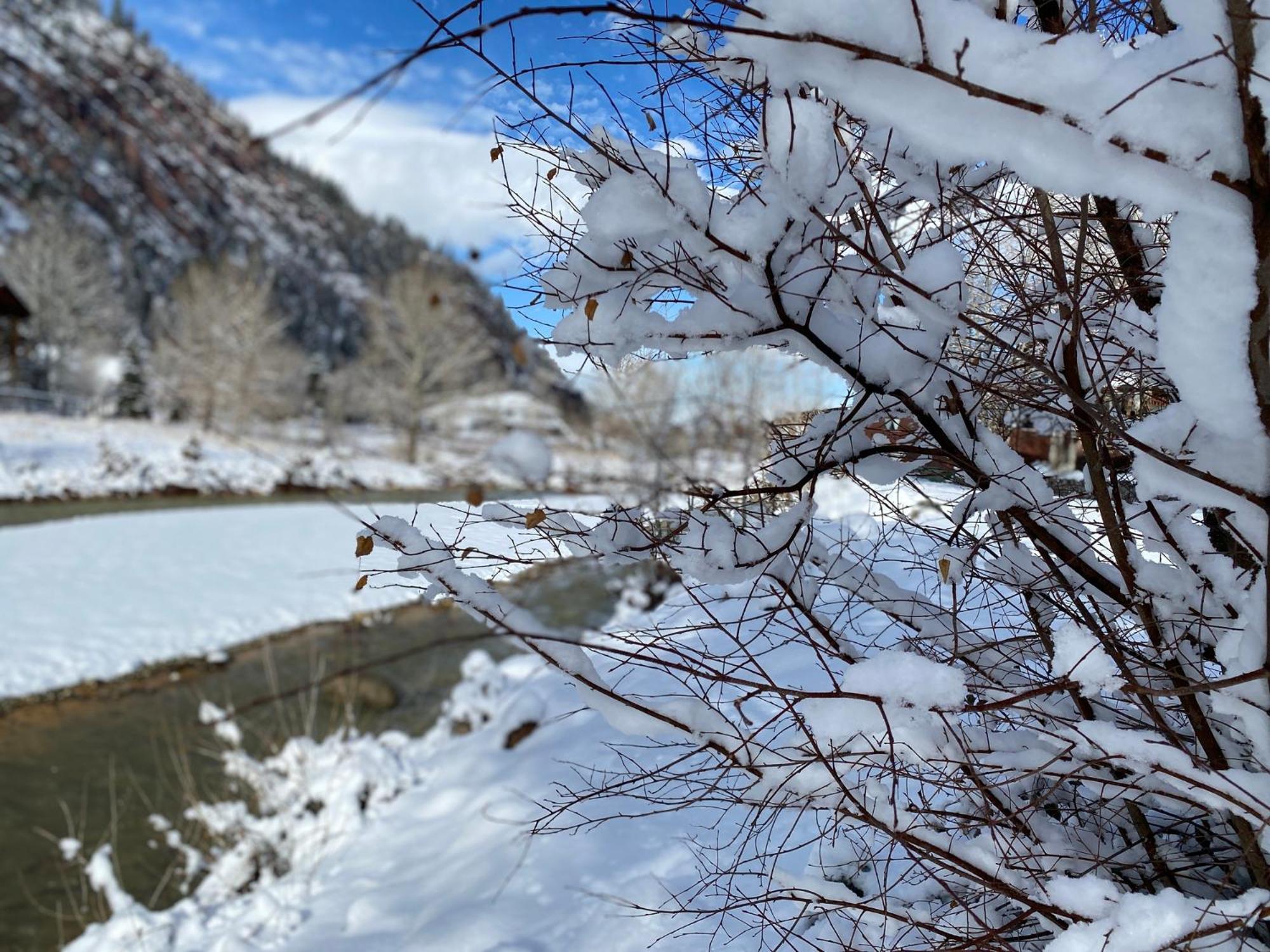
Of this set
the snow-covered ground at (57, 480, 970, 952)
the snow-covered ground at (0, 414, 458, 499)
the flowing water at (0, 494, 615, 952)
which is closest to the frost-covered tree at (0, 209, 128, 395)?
the snow-covered ground at (0, 414, 458, 499)

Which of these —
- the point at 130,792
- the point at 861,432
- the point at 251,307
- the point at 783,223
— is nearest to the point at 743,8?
the point at 783,223

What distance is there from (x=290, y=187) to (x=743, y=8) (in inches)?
4339

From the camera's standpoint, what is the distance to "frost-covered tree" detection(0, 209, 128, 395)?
103ft

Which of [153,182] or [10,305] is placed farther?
[153,182]

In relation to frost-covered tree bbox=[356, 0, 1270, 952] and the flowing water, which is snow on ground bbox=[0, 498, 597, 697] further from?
frost-covered tree bbox=[356, 0, 1270, 952]

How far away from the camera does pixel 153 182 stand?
247 ft

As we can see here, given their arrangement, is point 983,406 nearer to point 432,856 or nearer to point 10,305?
point 432,856

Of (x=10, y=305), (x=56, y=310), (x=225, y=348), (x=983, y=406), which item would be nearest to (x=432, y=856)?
(x=983, y=406)

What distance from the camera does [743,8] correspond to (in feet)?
2.90

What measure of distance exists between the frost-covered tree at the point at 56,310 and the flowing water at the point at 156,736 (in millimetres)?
28059

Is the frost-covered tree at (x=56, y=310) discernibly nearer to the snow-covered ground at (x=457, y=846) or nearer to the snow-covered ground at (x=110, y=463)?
the snow-covered ground at (x=110, y=463)

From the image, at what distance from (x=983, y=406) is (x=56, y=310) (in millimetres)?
39923

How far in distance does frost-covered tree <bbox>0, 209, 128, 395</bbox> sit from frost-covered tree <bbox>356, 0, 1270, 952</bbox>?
36100mm

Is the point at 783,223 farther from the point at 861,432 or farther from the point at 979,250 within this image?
the point at 979,250
